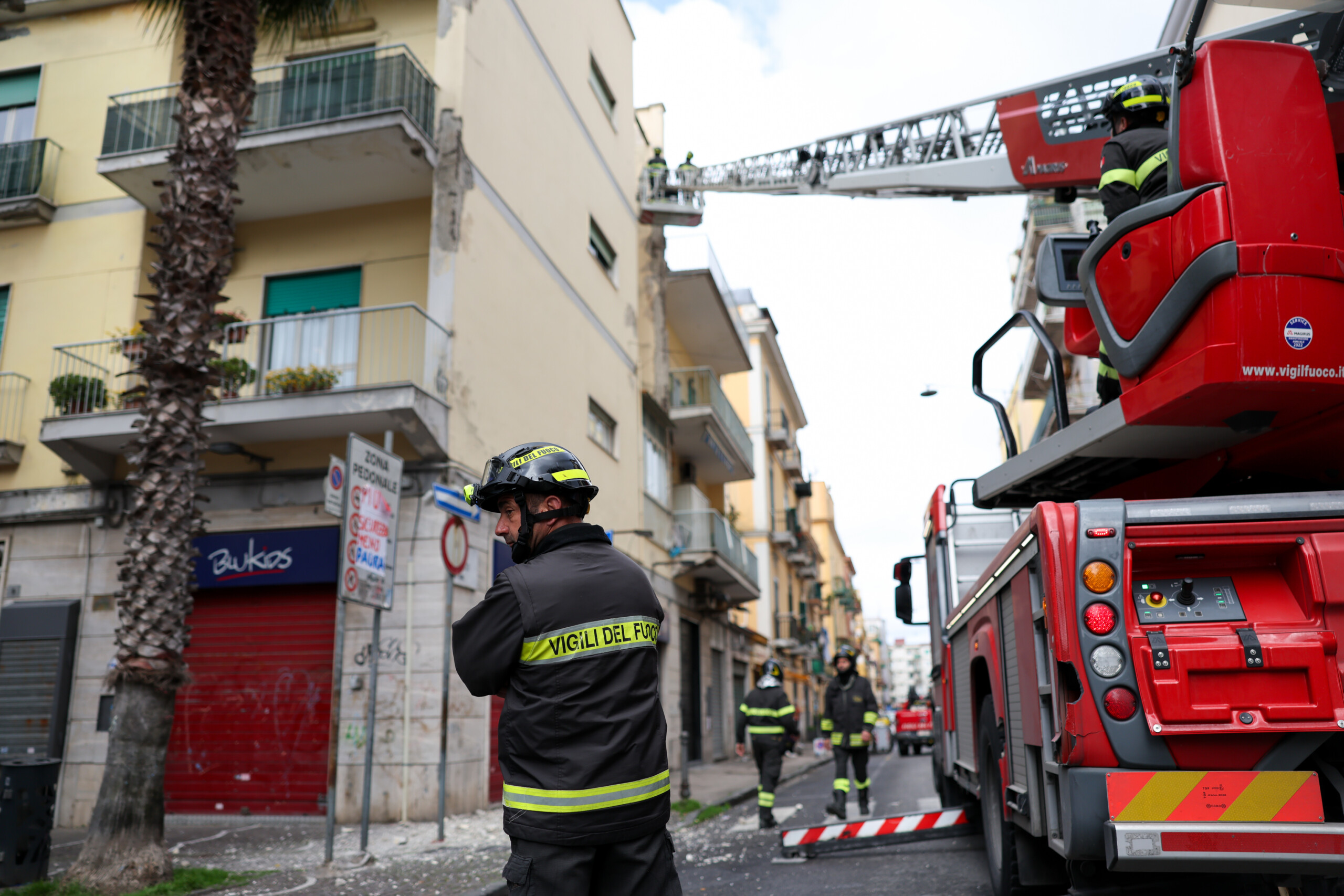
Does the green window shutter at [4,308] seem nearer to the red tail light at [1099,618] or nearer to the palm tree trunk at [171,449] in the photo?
the palm tree trunk at [171,449]

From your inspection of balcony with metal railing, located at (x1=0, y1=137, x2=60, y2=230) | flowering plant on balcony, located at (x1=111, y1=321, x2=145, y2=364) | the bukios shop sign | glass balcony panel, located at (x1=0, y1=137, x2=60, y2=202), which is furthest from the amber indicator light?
glass balcony panel, located at (x1=0, y1=137, x2=60, y2=202)

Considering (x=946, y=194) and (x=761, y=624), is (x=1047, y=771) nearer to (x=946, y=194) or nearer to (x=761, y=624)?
(x=946, y=194)

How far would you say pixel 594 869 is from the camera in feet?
8.61

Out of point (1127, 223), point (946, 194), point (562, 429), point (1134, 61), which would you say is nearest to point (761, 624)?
point (562, 429)

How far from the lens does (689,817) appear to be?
38.1 feet

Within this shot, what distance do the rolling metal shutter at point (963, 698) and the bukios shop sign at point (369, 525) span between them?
461 centimetres

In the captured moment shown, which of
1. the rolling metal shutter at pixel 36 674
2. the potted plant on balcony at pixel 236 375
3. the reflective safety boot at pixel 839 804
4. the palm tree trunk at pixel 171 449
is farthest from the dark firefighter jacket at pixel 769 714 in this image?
the rolling metal shutter at pixel 36 674

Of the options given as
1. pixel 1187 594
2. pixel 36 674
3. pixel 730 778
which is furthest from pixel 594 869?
pixel 730 778

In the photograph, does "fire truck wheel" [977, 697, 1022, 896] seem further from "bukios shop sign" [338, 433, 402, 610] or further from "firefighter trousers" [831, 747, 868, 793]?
"bukios shop sign" [338, 433, 402, 610]

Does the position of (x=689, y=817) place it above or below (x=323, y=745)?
below

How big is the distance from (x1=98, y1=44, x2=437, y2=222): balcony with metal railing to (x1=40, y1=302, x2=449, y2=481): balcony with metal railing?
1.74m

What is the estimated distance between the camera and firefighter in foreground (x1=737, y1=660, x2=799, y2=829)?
10.7m

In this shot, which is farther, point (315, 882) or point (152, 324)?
point (152, 324)

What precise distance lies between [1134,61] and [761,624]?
2884 centimetres
